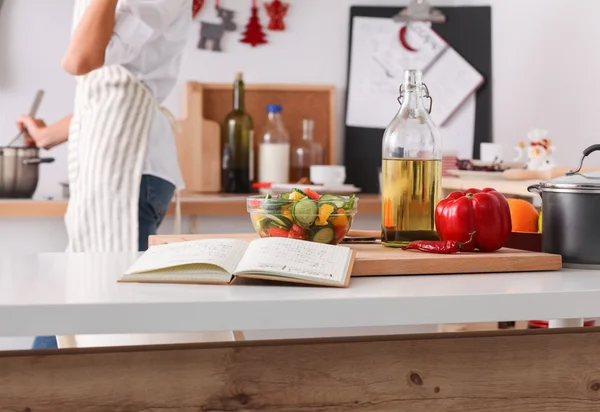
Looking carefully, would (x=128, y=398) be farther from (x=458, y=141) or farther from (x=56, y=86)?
(x=458, y=141)

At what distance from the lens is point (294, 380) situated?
3.43 feet

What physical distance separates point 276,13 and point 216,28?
0.74ft

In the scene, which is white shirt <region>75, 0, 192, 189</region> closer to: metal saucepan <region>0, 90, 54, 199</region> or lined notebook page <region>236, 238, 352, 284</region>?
metal saucepan <region>0, 90, 54, 199</region>

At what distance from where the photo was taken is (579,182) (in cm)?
124

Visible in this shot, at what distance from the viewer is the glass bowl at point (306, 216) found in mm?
1273

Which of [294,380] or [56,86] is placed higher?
[56,86]

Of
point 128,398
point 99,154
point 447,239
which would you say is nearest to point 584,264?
point 447,239

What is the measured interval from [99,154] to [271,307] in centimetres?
139

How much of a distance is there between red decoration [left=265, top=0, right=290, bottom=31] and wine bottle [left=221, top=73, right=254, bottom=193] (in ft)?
0.86

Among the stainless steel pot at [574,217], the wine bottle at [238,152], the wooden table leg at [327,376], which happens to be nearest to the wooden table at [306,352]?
the wooden table leg at [327,376]

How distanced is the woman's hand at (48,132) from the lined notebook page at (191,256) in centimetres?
153

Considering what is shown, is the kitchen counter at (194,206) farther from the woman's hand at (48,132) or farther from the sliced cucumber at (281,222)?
the sliced cucumber at (281,222)

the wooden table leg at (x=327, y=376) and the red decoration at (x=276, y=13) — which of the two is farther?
the red decoration at (x=276, y=13)

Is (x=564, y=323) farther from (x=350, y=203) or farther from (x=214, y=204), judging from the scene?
(x=214, y=204)
